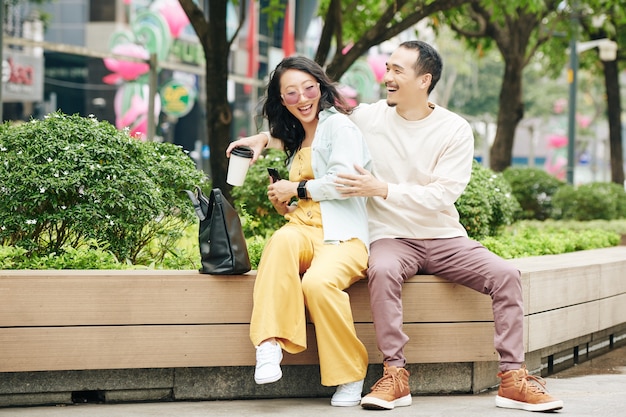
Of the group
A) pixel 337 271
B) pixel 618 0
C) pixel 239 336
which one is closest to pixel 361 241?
pixel 337 271

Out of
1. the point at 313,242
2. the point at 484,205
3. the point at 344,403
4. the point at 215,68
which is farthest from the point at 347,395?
the point at 215,68

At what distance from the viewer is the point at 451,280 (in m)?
5.54

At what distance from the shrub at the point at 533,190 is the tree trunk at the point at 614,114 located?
18.7 feet

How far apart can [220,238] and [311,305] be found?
1.89ft

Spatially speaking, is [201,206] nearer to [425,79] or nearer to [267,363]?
[267,363]

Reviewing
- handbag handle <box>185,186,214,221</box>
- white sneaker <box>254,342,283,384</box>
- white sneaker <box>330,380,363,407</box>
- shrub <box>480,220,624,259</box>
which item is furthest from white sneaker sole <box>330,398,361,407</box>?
shrub <box>480,220,624,259</box>

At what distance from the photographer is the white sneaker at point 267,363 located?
4914mm

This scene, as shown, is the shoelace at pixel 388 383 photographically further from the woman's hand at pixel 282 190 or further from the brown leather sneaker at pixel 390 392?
the woman's hand at pixel 282 190

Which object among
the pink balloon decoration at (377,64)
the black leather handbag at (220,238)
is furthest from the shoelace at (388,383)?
the pink balloon decoration at (377,64)

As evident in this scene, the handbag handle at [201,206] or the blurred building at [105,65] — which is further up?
the blurred building at [105,65]

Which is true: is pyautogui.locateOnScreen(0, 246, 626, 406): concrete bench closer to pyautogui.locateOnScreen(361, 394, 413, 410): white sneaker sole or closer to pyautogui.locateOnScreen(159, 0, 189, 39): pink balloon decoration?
pyautogui.locateOnScreen(361, 394, 413, 410): white sneaker sole

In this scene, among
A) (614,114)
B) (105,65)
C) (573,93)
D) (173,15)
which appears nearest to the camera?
(573,93)

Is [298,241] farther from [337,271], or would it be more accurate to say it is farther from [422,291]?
[422,291]

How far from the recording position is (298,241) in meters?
5.22
